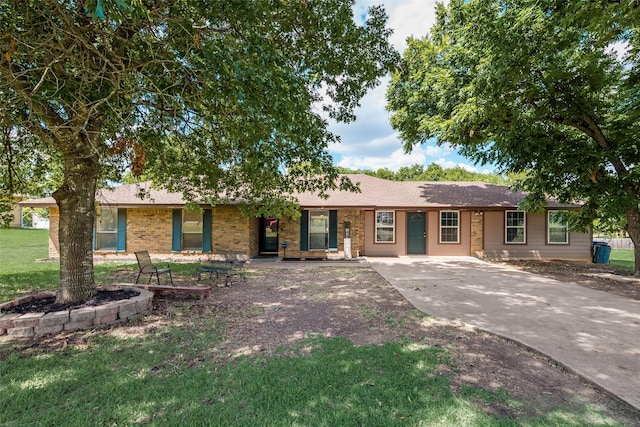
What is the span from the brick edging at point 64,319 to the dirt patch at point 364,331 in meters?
0.21

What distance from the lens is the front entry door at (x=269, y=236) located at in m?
14.3

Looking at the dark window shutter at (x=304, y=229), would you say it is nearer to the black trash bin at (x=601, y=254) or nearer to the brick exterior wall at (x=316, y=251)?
the brick exterior wall at (x=316, y=251)

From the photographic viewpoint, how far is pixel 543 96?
932cm

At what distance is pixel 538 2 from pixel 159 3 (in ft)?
25.9

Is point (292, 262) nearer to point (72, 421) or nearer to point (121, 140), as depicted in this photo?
point (121, 140)

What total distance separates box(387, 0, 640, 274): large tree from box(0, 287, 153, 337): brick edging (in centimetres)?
748

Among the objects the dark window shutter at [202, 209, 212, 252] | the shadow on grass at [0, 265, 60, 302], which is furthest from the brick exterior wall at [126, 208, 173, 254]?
the shadow on grass at [0, 265, 60, 302]

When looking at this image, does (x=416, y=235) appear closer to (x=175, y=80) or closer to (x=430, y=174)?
(x=175, y=80)

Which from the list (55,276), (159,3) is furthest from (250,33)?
(55,276)

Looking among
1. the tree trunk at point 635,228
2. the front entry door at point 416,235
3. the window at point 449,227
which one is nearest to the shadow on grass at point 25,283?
the front entry door at point 416,235

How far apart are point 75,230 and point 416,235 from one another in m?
12.7

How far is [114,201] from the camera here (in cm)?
1291

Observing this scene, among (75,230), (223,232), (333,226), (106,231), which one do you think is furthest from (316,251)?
(106,231)

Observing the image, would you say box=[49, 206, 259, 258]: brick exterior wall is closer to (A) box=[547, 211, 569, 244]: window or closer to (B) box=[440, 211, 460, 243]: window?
(B) box=[440, 211, 460, 243]: window
